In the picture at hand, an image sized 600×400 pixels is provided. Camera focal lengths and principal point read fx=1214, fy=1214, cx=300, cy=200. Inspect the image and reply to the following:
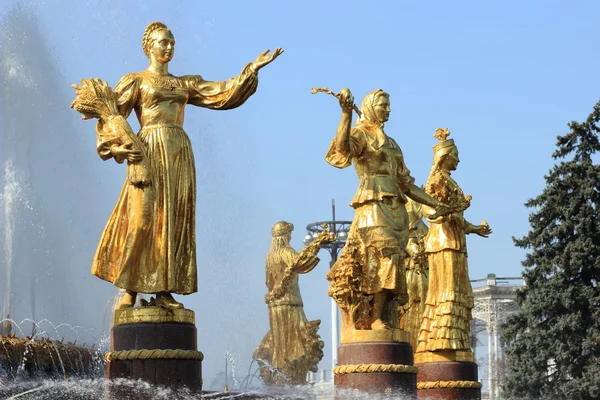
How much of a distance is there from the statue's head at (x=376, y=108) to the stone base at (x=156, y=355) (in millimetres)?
4344

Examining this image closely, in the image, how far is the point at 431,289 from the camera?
16156mm

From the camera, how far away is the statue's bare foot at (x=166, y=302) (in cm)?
1047

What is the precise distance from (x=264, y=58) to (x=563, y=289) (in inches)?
629

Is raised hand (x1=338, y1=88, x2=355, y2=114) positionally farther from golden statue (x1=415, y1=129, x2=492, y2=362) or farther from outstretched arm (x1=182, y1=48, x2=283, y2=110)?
golden statue (x1=415, y1=129, x2=492, y2=362)

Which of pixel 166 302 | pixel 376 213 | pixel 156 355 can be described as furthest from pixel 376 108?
pixel 156 355

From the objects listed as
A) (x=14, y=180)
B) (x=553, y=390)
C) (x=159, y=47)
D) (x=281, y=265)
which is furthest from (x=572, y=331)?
(x=159, y=47)

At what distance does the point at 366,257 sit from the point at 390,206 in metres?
0.65

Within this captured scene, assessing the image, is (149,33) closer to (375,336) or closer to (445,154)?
(375,336)

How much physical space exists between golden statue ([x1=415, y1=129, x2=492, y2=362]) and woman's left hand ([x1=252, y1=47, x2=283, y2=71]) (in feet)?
17.3

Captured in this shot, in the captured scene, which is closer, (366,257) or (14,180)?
(366,257)

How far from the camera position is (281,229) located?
854 inches

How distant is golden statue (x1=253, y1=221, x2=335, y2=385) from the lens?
21.5 meters

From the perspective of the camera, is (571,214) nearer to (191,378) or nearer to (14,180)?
(14,180)

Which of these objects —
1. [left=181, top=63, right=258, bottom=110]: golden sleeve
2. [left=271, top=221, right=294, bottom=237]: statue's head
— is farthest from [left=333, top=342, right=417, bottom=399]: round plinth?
[left=271, top=221, right=294, bottom=237]: statue's head
